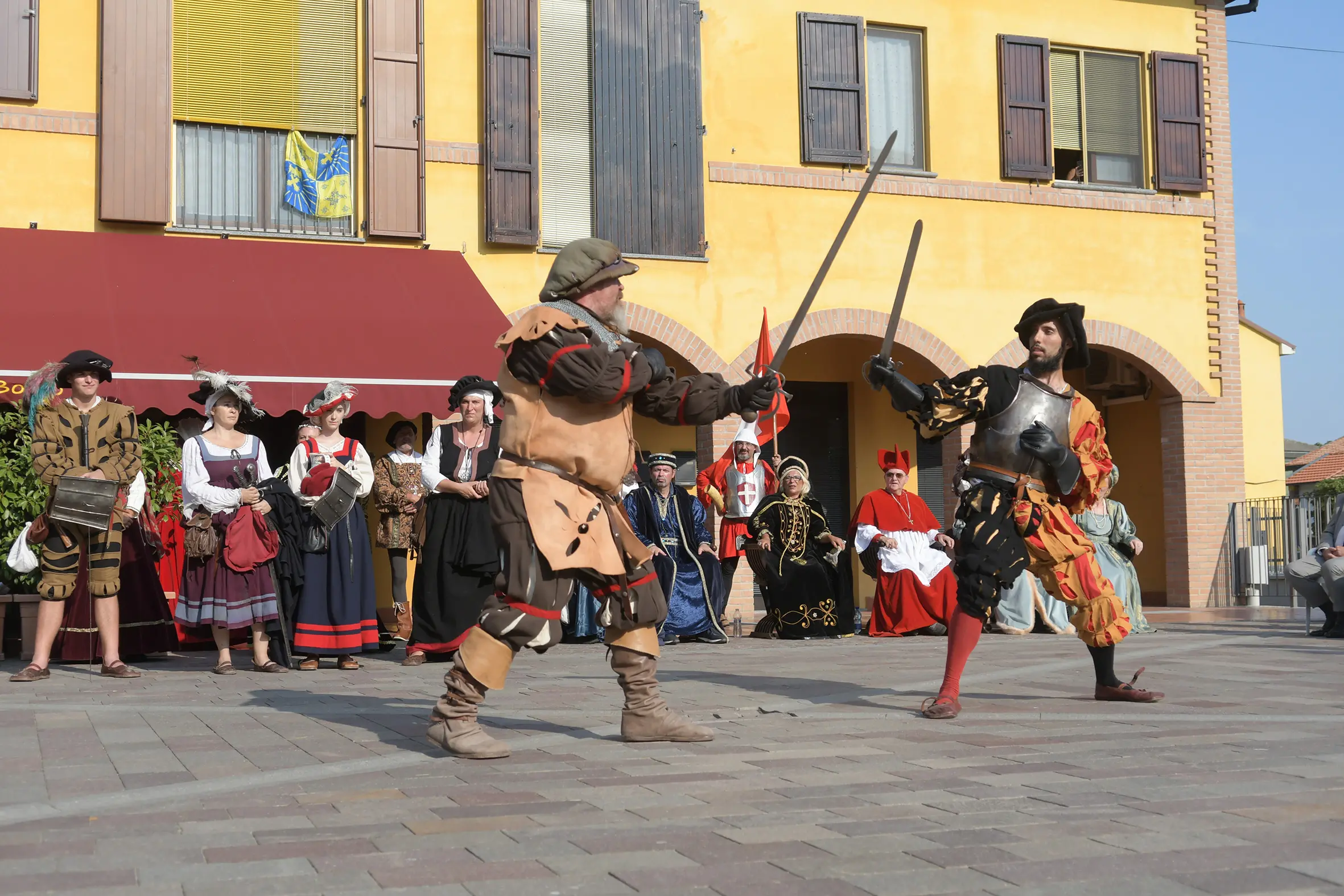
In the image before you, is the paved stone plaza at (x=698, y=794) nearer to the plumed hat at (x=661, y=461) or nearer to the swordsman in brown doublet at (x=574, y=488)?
the swordsman in brown doublet at (x=574, y=488)

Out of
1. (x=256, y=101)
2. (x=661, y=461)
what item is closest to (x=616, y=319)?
(x=661, y=461)

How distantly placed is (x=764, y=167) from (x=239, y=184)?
556cm

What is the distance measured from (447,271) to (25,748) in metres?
9.28

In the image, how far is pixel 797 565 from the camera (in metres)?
13.2

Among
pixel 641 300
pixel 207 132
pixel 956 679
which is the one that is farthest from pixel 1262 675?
pixel 207 132

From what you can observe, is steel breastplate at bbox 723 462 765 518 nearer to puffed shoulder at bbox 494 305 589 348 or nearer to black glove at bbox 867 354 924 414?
black glove at bbox 867 354 924 414

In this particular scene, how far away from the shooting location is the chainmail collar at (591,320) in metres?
5.73

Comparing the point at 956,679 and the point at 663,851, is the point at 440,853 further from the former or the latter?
the point at 956,679

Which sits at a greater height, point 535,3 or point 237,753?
point 535,3

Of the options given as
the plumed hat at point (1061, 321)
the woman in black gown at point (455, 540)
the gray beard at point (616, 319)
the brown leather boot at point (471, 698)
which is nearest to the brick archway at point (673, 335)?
the woman in black gown at point (455, 540)

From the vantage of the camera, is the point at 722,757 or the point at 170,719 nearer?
the point at 722,757

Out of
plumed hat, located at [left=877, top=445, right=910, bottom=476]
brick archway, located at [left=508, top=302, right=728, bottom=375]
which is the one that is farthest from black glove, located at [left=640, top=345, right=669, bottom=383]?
brick archway, located at [left=508, top=302, right=728, bottom=375]

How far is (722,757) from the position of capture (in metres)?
5.42

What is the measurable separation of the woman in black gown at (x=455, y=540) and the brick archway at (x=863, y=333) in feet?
Answer: 20.2
